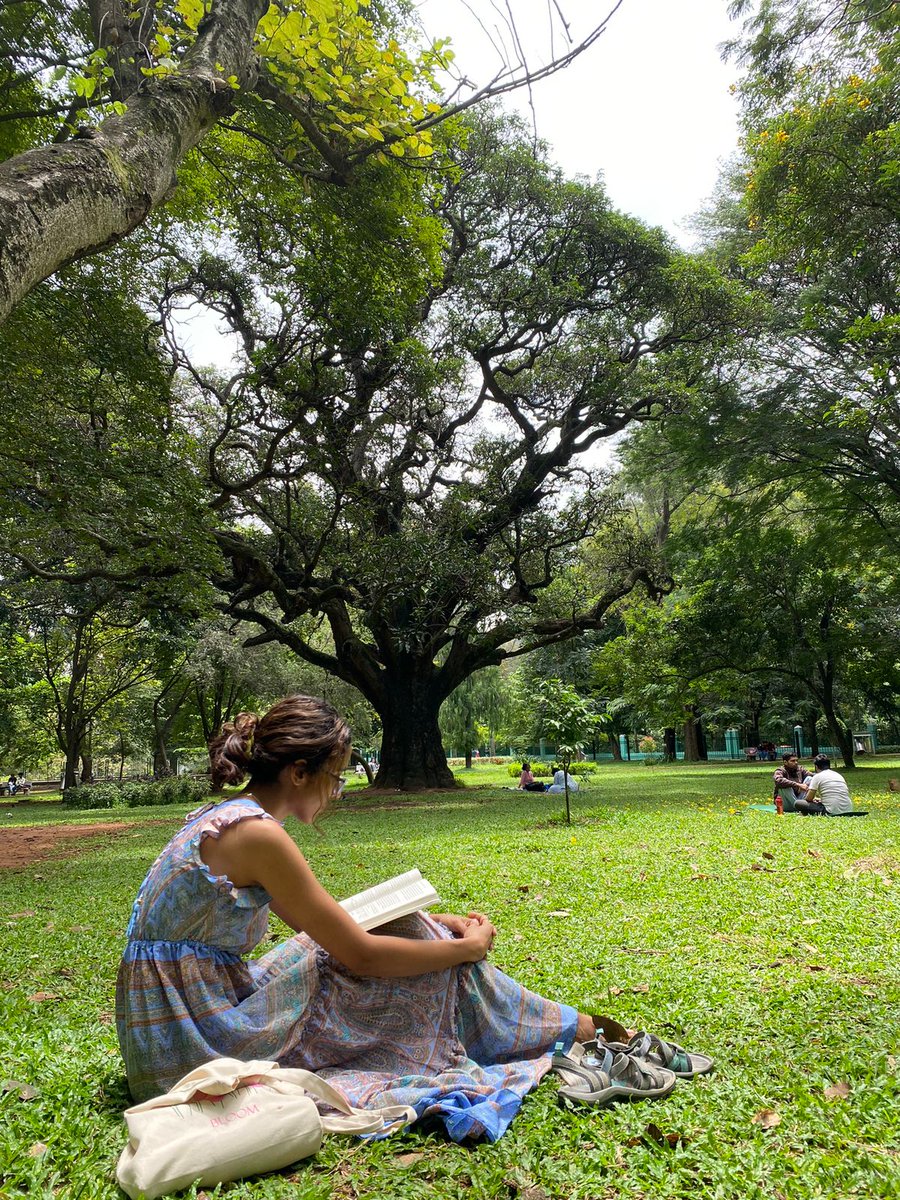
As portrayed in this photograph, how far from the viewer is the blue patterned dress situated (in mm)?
2186

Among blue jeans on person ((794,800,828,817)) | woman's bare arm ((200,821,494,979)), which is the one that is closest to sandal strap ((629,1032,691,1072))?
woman's bare arm ((200,821,494,979))

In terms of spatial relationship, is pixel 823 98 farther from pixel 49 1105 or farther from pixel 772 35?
pixel 49 1105

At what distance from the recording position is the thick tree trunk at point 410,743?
1855 cm

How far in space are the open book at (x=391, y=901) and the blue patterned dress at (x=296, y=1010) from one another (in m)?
0.07

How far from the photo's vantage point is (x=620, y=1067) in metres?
2.56

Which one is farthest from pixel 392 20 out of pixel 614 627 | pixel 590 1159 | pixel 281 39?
pixel 614 627

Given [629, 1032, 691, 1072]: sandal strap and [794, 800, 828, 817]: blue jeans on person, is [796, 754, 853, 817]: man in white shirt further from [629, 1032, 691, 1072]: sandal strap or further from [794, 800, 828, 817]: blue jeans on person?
[629, 1032, 691, 1072]: sandal strap

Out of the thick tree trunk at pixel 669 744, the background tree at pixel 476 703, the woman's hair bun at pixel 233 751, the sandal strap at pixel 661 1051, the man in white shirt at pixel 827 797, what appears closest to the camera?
the woman's hair bun at pixel 233 751

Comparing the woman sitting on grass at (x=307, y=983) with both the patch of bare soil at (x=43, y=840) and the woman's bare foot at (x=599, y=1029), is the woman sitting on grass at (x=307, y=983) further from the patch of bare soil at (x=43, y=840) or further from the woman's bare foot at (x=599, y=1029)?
the patch of bare soil at (x=43, y=840)

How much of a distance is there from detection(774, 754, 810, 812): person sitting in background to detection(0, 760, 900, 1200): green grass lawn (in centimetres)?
216

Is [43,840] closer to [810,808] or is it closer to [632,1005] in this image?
[810,808]

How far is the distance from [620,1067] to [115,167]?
4.06 meters

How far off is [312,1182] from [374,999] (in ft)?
1.56

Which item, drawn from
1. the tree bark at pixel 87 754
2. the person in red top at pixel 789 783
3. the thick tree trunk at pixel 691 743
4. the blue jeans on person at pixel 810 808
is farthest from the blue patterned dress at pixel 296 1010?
the tree bark at pixel 87 754
